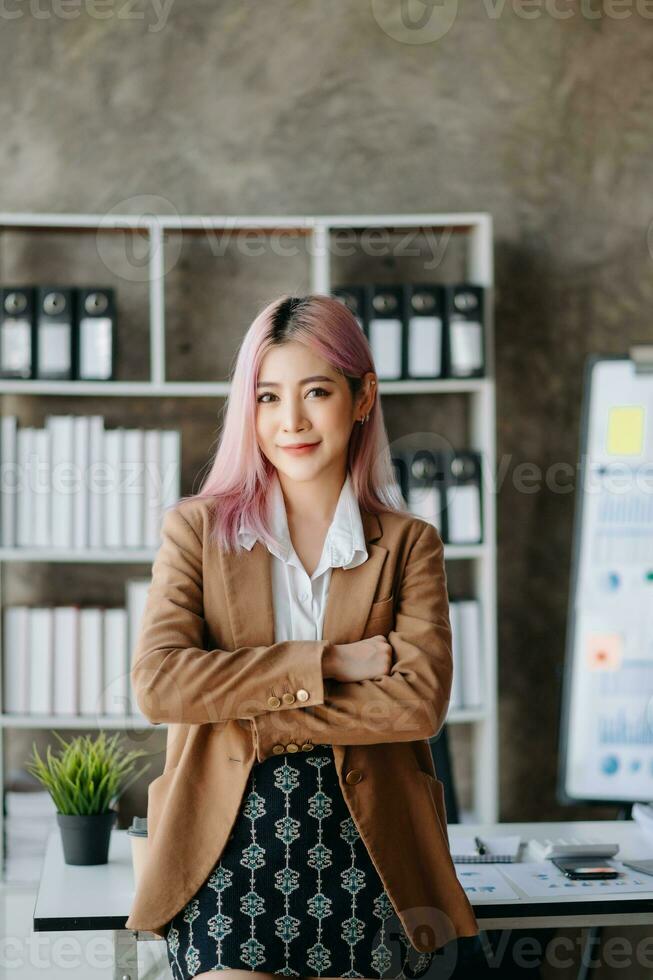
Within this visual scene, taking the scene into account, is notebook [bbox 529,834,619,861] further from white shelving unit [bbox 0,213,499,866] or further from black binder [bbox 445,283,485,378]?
black binder [bbox 445,283,485,378]

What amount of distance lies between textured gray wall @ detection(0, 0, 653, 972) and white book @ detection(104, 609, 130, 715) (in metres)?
0.30

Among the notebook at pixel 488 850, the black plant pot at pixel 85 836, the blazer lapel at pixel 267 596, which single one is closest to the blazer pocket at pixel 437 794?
the blazer lapel at pixel 267 596

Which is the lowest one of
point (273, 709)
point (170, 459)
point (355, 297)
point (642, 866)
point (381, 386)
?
point (642, 866)

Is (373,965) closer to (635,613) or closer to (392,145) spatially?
(635,613)

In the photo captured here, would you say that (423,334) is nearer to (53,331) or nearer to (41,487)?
(53,331)

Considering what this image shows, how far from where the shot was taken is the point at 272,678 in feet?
5.30

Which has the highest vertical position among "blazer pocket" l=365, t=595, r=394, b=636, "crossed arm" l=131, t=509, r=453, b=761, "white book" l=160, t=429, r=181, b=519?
"white book" l=160, t=429, r=181, b=519

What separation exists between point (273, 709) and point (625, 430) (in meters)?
1.93

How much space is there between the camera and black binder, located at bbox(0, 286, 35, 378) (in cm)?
325

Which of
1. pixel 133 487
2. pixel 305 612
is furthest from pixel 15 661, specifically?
pixel 305 612

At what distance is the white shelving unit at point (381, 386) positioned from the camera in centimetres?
326

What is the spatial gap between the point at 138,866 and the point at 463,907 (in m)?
0.52

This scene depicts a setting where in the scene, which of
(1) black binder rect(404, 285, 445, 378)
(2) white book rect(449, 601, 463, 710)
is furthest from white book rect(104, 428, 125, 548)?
(2) white book rect(449, 601, 463, 710)

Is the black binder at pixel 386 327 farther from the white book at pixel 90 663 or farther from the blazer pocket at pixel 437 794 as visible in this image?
the blazer pocket at pixel 437 794
